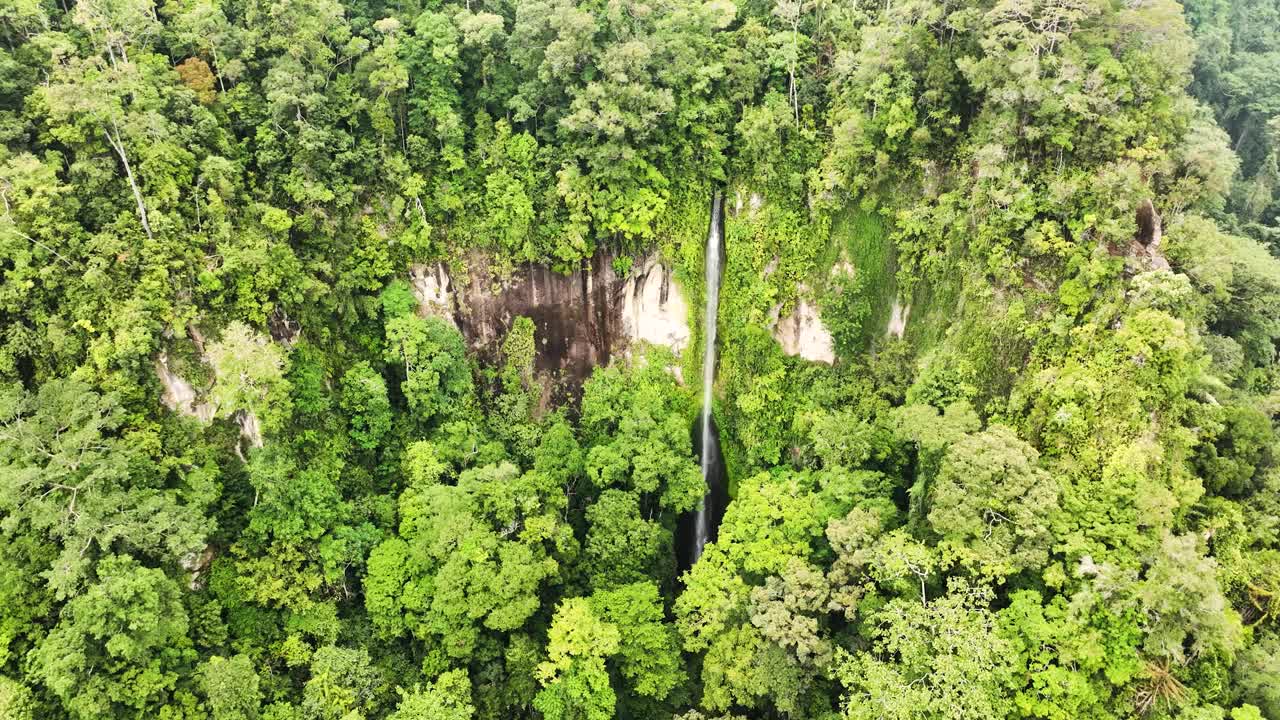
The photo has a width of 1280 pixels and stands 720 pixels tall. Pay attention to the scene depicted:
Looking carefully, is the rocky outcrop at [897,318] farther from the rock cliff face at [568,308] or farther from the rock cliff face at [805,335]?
the rock cliff face at [568,308]

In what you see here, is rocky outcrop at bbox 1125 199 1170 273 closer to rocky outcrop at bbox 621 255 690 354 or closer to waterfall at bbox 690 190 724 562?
waterfall at bbox 690 190 724 562

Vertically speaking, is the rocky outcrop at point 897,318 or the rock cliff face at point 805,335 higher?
the rocky outcrop at point 897,318

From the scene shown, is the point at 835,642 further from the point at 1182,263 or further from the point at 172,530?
the point at 172,530

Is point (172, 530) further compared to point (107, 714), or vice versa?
point (172, 530)

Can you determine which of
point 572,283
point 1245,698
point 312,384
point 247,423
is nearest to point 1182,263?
point 1245,698

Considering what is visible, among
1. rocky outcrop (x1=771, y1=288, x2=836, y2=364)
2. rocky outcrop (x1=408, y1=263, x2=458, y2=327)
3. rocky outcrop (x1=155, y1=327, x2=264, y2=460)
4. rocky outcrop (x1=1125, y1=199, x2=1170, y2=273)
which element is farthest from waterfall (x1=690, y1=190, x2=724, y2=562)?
rocky outcrop (x1=155, y1=327, x2=264, y2=460)

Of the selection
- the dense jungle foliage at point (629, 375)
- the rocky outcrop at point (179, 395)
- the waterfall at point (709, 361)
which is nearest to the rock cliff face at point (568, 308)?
the dense jungle foliage at point (629, 375)

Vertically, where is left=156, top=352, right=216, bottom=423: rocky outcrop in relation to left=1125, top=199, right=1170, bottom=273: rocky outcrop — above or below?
below

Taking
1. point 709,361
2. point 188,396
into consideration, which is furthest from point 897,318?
point 188,396
